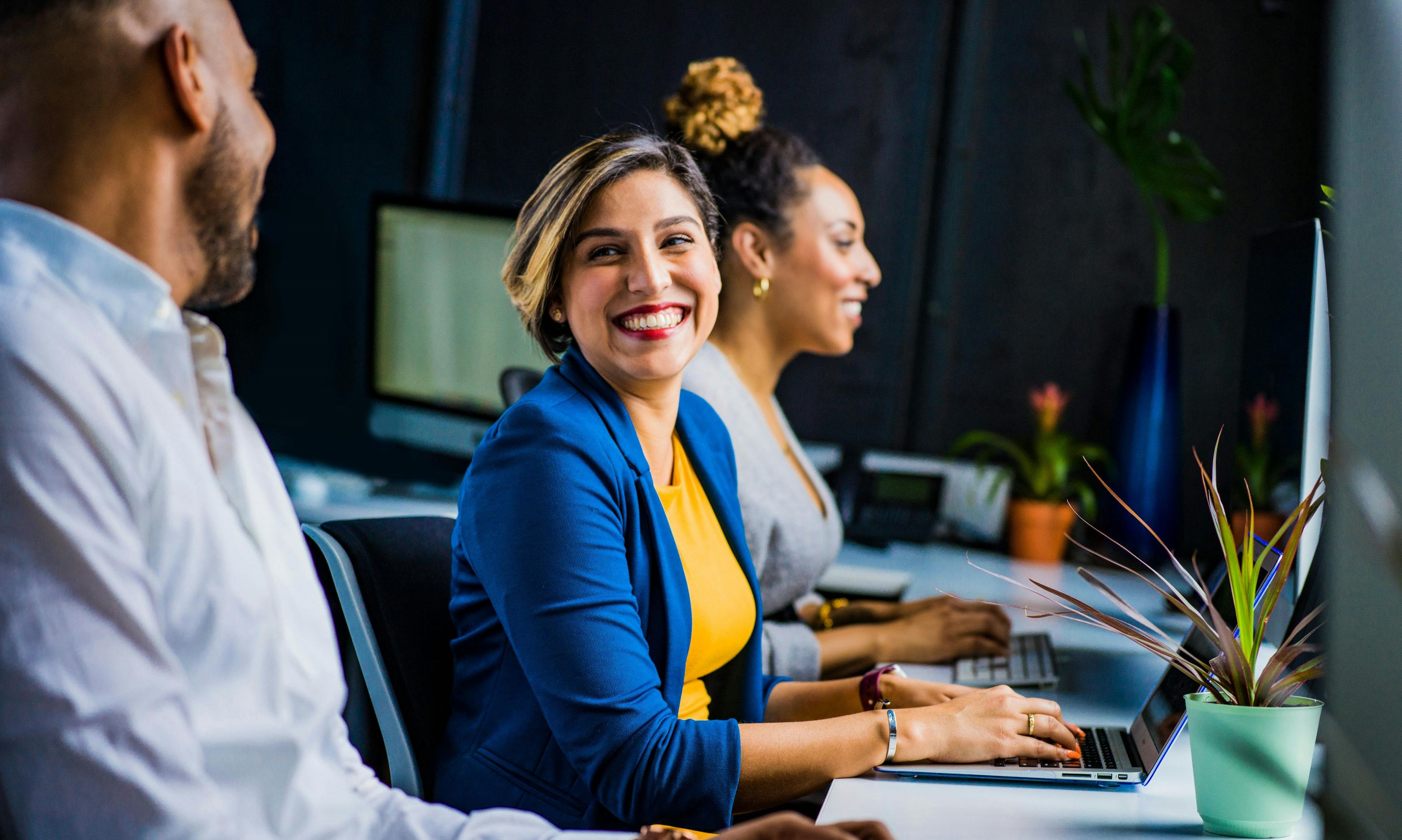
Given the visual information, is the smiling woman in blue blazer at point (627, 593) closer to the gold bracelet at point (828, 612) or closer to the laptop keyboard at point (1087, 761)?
the laptop keyboard at point (1087, 761)

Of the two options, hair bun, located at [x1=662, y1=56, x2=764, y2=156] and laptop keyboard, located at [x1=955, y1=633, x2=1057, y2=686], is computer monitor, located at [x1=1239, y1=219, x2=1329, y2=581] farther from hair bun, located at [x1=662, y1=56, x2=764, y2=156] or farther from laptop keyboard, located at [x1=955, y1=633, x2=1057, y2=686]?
hair bun, located at [x1=662, y1=56, x2=764, y2=156]

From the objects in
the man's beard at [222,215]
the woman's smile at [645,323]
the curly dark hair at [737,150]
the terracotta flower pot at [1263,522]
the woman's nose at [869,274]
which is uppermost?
the curly dark hair at [737,150]

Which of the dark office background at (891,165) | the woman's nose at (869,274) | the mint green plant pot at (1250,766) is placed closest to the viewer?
the mint green plant pot at (1250,766)

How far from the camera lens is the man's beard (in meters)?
0.78

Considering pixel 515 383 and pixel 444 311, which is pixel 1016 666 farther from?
pixel 444 311

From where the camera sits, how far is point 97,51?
0.72 meters

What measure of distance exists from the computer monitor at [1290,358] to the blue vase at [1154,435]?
906 mm

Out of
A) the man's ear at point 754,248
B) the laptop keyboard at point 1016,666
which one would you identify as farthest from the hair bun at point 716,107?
the laptop keyboard at point 1016,666

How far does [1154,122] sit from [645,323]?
5.34 feet

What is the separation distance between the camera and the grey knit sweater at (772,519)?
1.63 m

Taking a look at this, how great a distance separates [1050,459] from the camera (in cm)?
258

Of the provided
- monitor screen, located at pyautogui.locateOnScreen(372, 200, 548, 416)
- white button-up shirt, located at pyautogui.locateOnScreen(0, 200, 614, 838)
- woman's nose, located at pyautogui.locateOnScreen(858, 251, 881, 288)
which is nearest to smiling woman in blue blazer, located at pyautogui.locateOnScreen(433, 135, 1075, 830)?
white button-up shirt, located at pyautogui.locateOnScreen(0, 200, 614, 838)

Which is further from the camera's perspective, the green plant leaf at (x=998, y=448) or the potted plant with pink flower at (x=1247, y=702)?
the green plant leaf at (x=998, y=448)

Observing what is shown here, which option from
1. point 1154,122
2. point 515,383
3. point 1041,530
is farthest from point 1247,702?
point 1154,122
